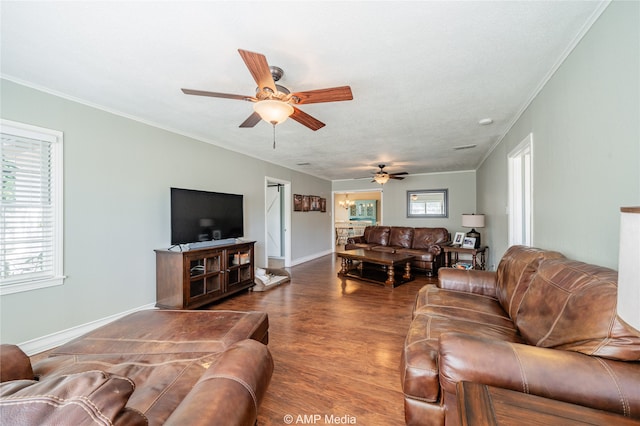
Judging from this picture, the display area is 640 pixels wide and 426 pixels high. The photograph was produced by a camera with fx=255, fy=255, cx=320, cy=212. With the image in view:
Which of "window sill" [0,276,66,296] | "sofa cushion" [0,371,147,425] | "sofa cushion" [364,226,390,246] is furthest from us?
"sofa cushion" [364,226,390,246]

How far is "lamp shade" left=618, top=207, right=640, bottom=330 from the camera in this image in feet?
1.85

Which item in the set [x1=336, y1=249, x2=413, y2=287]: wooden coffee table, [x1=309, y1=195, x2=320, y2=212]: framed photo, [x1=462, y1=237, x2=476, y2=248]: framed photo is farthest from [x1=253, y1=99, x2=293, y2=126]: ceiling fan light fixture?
[x1=309, y1=195, x2=320, y2=212]: framed photo

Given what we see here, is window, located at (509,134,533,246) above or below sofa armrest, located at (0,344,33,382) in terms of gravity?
above

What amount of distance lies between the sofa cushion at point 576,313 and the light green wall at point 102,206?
3.82 meters

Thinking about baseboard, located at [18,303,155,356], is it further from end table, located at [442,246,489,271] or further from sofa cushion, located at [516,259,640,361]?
end table, located at [442,246,489,271]

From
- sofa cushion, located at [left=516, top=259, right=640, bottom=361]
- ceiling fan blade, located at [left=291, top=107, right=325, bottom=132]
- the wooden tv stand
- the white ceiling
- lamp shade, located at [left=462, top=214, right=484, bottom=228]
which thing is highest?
the white ceiling

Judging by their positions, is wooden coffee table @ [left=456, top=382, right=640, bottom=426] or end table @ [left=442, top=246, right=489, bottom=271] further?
end table @ [left=442, top=246, right=489, bottom=271]

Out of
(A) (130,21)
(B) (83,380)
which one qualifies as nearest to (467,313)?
(B) (83,380)

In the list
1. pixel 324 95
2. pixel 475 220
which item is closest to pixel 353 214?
pixel 475 220

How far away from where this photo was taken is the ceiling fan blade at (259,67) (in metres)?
1.47

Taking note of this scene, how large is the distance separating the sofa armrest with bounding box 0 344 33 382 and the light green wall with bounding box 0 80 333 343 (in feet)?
5.76

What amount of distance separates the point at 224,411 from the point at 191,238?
3.08 meters

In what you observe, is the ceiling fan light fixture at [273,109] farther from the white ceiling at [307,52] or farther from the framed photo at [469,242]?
the framed photo at [469,242]

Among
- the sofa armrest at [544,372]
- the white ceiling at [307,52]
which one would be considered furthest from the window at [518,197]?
the sofa armrest at [544,372]
